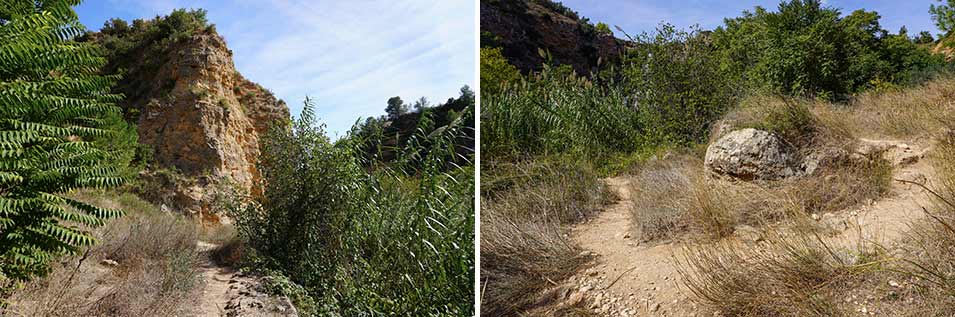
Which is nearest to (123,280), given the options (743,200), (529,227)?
(529,227)

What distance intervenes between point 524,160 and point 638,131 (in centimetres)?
199

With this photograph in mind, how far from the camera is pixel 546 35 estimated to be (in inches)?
648

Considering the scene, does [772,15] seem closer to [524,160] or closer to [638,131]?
[638,131]

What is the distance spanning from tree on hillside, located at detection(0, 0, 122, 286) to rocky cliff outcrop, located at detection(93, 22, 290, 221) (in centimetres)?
828

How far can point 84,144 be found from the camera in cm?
316

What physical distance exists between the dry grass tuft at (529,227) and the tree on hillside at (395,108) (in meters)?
0.90

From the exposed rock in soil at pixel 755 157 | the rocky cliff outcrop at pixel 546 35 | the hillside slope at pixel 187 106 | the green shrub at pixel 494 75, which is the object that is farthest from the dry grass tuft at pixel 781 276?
the hillside slope at pixel 187 106

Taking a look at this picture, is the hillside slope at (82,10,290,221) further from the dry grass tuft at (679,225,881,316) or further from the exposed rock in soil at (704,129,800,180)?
the dry grass tuft at (679,225,881,316)

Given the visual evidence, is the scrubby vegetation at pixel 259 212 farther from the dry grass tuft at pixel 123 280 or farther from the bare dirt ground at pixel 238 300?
the bare dirt ground at pixel 238 300

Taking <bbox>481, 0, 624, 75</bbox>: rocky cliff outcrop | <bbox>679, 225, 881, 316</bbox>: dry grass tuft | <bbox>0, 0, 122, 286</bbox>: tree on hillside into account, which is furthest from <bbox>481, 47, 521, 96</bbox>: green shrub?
<bbox>481, 0, 624, 75</bbox>: rocky cliff outcrop

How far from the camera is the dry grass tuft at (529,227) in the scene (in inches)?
101

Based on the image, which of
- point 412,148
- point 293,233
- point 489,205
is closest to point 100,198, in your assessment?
point 293,233

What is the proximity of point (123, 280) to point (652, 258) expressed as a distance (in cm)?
403

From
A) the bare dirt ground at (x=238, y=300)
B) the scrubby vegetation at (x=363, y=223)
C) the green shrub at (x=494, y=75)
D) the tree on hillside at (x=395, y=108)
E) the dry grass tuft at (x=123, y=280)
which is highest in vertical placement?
the green shrub at (x=494, y=75)
